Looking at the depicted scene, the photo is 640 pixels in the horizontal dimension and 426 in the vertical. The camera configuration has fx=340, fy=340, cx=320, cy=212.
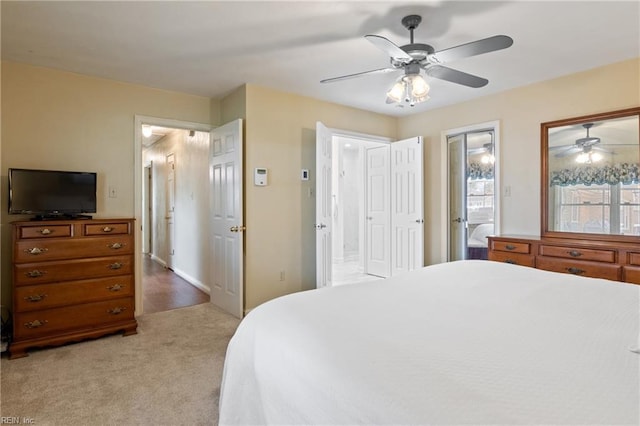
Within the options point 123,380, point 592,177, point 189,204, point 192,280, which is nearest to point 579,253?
point 592,177

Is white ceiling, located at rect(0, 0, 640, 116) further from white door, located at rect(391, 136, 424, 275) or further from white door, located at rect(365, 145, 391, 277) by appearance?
white door, located at rect(365, 145, 391, 277)

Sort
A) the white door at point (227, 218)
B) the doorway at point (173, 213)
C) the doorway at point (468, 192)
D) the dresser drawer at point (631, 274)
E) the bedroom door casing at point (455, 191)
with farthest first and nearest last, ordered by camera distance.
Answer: the bedroom door casing at point (455, 191), the doorway at point (468, 192), the doorway at point (173, 213), the white door at point (227, 218), the dresser drawer at point (631, 274)

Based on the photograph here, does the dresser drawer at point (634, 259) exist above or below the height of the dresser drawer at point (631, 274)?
above

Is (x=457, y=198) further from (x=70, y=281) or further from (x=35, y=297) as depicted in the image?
(x=35, y=297)

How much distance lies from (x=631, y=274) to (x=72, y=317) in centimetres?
449

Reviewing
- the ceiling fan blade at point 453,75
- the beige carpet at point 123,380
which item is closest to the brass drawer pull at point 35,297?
the beige carpet at point 123,380

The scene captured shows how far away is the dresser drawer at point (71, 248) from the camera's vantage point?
2.63 metres

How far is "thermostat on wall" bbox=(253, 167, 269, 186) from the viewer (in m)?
3.63

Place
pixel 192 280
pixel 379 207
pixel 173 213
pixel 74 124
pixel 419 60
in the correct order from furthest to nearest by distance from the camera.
A: pixel 173 213, pixel 379 207, pixel 192 280, pixel 74 124, pixel 419 60

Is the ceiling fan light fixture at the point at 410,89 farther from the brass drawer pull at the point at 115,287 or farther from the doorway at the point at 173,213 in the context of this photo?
the brass drawer pull at the point at 115,287

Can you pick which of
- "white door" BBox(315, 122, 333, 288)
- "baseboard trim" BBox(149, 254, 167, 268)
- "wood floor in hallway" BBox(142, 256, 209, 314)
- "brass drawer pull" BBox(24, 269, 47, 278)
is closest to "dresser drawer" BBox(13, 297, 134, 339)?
"brass drawer pull" BBox(24, 269, 47, 278)

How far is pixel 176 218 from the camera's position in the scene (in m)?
5.73

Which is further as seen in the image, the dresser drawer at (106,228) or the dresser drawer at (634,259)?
the dresser drawer at (106,228)

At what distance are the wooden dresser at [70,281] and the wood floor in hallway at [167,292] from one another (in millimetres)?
827
